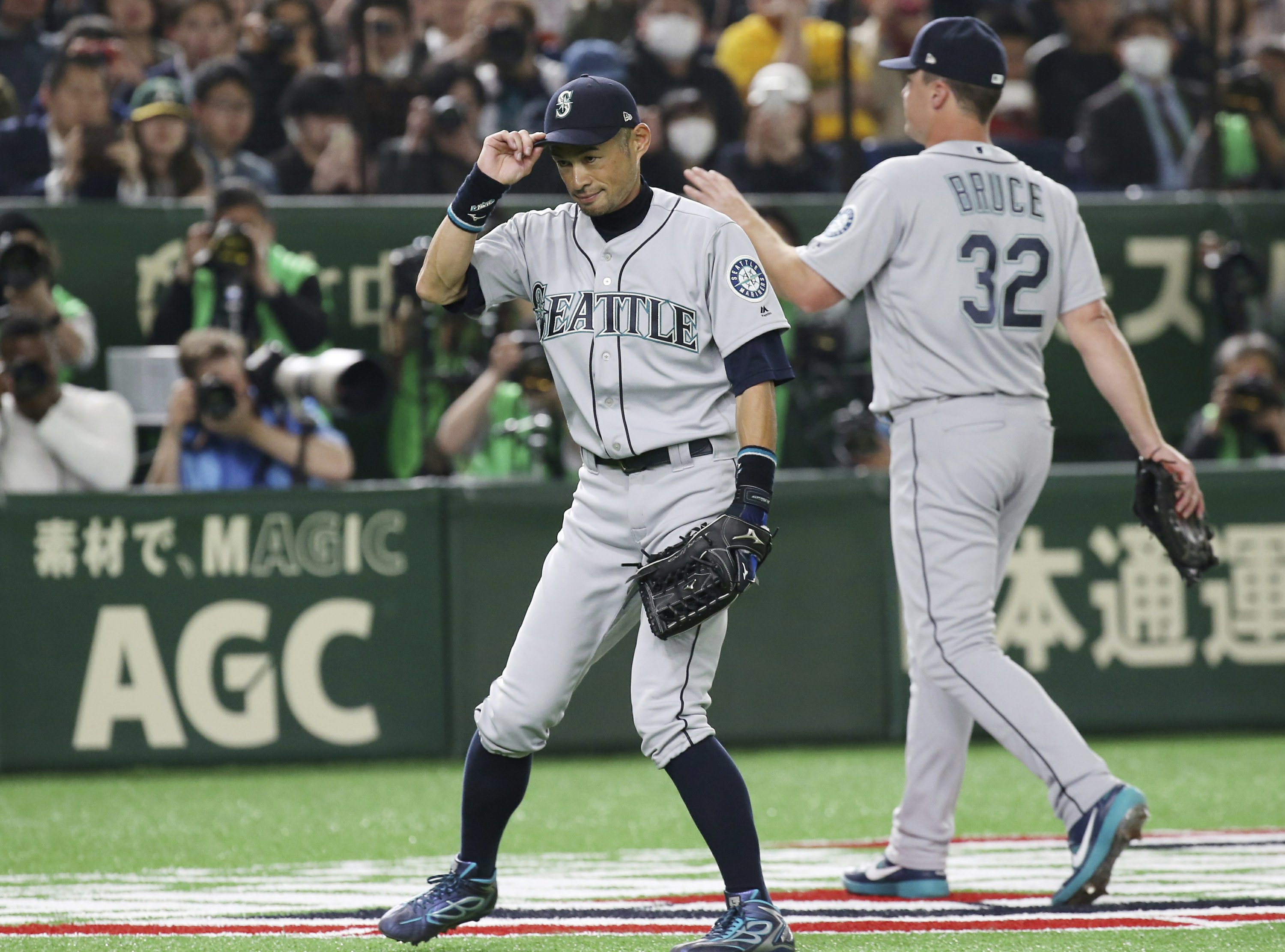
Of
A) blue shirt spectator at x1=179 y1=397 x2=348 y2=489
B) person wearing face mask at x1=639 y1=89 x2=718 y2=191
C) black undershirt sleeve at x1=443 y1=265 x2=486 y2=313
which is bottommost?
blue shirt spectator at x1=179 y1=397 x2=348 y2=489

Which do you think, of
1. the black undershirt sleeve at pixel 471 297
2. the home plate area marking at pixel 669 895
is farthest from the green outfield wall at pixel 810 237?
the black undershirt sleeve at pixel 471 297

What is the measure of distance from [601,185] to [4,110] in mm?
6287

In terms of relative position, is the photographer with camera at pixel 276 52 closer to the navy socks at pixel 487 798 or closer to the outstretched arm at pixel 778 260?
the outstretched arm at pixel 778 260

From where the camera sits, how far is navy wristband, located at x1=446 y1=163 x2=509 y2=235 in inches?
144

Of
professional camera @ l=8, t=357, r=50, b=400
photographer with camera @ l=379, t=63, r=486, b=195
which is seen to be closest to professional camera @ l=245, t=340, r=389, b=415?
professional camera @ l=8, t=357, r=50, b=400

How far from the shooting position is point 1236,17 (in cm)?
1034

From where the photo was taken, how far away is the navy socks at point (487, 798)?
3752 mm

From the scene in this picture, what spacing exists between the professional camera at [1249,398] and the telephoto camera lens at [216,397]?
4.53m

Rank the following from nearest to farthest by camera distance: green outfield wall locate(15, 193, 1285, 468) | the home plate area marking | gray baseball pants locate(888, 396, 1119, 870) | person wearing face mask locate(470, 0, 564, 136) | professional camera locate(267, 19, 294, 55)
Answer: the home plate area marking → gray baseball pants locate(888, 396, 1119, 870) → green outfield wall locate(15, 193, 1285, 468) → professional camera locate(267, 19, 294, 55) → person wearing face mask locate(470, 0, 564, 136)

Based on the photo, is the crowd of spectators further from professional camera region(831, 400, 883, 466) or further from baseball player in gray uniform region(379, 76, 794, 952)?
baseball player in gray uniform region(379, 76, 794, 952)

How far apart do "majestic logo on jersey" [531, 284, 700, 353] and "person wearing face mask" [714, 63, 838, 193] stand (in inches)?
226

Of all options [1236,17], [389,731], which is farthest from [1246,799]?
[1236,17]

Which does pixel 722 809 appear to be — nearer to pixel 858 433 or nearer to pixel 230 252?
pixel 858 433

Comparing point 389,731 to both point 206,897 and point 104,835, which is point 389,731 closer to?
point 104,835
